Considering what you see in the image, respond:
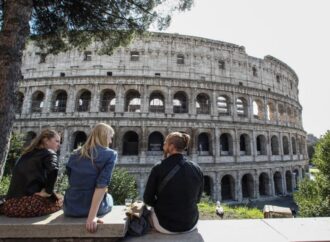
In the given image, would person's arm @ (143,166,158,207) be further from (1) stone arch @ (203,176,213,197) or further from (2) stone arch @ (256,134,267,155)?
(2) stone arch @ (256,134,267,155)

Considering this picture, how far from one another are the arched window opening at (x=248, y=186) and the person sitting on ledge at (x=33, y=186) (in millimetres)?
19131

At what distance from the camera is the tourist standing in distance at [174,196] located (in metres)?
2.36

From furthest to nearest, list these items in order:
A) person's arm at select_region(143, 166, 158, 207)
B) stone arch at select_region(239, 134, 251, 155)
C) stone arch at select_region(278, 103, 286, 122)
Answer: stone arch at select_region(278, 103, 286, 122)
stone arch at select_region(239, 134, 251, 155)
person's arm at select_region(143, 166, 158, 207)

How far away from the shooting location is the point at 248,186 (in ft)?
63.6

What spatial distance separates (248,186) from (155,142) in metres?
9.06

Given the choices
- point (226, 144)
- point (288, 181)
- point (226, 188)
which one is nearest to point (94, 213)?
point (226, 188)

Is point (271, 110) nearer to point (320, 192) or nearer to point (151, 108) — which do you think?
point (151, 108)

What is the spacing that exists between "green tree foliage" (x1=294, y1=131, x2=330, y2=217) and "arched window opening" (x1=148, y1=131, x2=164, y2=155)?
33.7 feet

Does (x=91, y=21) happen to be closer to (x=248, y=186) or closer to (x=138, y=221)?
(x=138, y=221)

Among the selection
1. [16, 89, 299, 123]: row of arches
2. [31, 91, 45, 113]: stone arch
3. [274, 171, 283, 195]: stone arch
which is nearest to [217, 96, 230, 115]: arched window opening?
[16, 89, 299, 123]: row of arches

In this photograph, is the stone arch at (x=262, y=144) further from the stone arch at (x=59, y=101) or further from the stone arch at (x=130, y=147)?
the stone arch at (x=59, y=101)

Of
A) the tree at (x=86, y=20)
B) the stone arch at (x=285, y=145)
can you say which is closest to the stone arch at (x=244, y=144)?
the stone arch at (x=285, y=145)

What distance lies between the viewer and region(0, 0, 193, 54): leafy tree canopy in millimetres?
6578

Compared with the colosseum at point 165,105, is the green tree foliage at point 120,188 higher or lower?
lower
